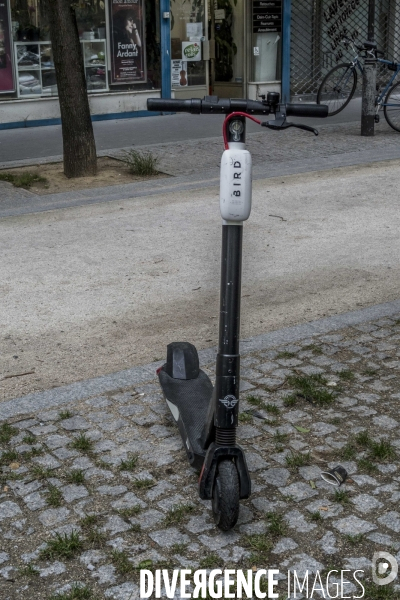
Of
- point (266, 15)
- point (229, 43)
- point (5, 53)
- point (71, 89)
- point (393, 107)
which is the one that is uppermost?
point (266, 15)

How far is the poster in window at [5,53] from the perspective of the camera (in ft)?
46.3

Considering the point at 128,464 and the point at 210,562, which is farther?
the point at 128,464

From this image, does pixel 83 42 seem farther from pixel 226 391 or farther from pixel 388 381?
pixel 226 391

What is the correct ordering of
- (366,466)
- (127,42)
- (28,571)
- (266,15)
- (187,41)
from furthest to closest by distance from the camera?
(266,15)
(187,41)
(127,42)
(366,466)
(28,571)

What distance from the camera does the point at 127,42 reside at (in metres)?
15.4

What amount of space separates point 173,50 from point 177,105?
1304 centimetres

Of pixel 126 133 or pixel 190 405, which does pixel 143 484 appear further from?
pixel 126 133

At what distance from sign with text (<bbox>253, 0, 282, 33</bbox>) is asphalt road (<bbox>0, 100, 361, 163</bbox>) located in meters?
2.20

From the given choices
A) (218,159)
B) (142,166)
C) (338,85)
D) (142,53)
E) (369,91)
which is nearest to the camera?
(142,166)

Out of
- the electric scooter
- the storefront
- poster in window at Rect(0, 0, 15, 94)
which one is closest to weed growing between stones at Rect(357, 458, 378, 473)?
Result: the electric scooter

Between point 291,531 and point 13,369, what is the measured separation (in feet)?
7.35

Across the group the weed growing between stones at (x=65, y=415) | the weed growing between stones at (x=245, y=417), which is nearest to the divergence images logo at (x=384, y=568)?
the weed growing between stones at (x=245, y=417)

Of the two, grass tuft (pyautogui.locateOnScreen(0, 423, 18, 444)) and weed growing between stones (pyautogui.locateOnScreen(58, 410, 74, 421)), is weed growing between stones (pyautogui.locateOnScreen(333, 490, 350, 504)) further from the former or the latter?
grass tuft (pyautogui.locateOnScreen(0, 423, 18, 444))

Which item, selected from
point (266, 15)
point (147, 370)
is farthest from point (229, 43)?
point (147, 370)
